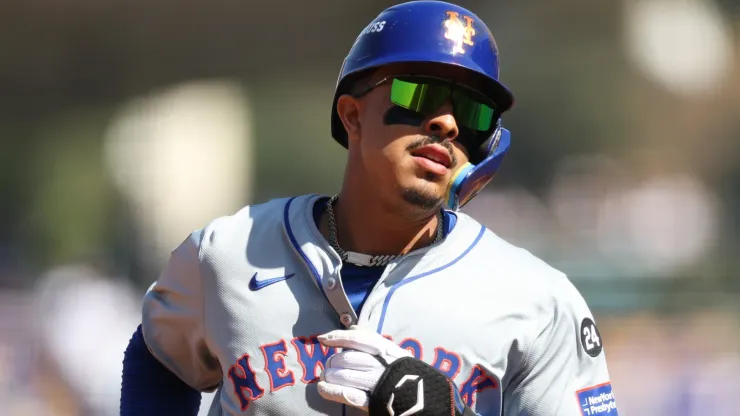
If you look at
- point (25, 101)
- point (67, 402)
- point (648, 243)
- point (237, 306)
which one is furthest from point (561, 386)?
point (25, 101)

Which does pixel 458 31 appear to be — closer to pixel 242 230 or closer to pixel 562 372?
pixel 242 230

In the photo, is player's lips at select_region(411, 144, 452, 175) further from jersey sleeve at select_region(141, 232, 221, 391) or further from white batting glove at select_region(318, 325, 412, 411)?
jersey sleeve at select_region(141, 232, 221, 391)

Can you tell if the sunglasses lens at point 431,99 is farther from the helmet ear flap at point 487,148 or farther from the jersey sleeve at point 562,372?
the jersey sleeve at point 562,372

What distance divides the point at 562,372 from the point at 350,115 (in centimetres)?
89

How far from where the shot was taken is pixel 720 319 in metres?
8.28

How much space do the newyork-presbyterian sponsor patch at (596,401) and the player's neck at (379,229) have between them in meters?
0.55

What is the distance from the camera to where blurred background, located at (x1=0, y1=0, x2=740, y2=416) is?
8.05 m

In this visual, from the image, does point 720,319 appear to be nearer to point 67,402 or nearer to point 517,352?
point 67,402

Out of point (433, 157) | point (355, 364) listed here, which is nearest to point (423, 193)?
point (433, 157)

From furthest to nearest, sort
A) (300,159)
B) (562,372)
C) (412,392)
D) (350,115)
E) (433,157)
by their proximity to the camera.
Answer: (300,159) < (350,115) < (433,157) < (562,372) < (412,392)

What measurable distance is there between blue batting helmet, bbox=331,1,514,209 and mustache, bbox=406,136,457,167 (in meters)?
0.05

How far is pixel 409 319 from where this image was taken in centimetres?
265

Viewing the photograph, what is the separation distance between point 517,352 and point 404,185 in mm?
484

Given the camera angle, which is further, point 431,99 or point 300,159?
point 300,159
